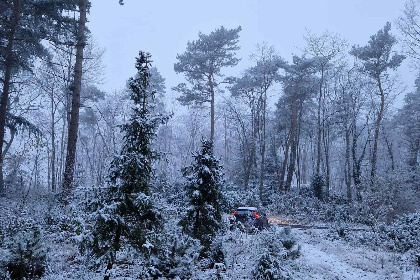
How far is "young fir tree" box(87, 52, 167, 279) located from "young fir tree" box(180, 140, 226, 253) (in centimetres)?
262

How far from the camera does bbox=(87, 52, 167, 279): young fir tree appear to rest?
6867 mm

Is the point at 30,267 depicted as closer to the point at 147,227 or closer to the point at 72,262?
the point at 72,262

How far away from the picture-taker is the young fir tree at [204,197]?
979 cm

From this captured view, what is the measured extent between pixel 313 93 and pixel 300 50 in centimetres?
475

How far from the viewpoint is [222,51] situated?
2902cm

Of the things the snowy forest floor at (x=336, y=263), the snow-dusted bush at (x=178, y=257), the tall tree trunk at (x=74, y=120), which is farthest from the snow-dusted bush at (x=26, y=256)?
the snowy forest floor at (x=336, y=263)

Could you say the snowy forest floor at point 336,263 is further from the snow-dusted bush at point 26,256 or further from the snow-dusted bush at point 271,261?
the snow-dusted bush at point 26,256

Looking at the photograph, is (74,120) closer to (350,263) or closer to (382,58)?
(350,263)

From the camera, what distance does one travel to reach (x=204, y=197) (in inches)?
396

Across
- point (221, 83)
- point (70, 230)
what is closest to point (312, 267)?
point (70, 230)

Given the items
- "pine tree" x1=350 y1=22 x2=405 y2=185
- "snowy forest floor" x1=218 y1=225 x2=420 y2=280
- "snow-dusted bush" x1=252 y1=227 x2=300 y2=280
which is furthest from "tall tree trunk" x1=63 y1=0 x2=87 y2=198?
"pine tree" x1=350 y1=22 x2=405 y2=185

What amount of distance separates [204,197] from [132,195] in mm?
3435

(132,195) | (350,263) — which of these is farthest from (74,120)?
(350,263)

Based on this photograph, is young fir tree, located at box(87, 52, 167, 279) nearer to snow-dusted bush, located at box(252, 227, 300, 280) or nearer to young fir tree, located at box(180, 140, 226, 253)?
young fir tree, located at box(180, 140, 226, 253)
